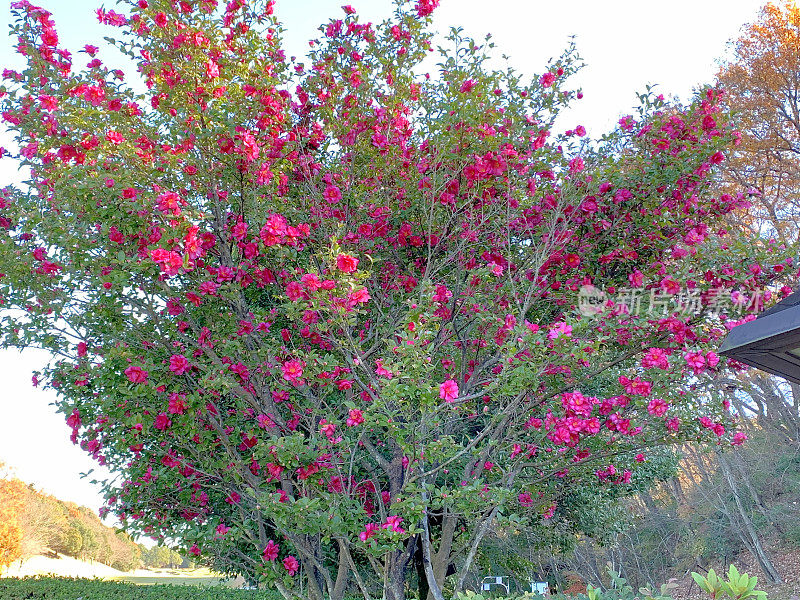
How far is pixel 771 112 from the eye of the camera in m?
13.8

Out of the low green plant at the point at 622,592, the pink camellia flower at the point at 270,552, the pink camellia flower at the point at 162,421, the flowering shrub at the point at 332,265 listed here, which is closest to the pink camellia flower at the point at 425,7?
the flowering shrub at the point at 332,265

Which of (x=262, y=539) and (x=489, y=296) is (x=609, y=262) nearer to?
(x=489, y=296)

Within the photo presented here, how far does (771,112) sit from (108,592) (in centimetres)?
1520

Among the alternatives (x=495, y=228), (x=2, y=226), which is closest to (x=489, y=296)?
(x=495, y=228)

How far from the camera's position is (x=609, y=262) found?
17.7 feet

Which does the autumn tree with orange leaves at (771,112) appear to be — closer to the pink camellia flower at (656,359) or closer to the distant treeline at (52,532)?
the pink camellia flower at (656,359)

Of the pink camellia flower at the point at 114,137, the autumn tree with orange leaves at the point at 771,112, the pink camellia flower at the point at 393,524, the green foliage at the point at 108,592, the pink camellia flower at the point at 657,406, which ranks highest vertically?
the autumn tree with orange leaves at the point at 771,112

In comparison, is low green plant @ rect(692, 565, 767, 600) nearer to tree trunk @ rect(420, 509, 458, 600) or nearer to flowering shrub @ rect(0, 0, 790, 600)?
flowering shrub @ rect(0, 0, 790, 600)

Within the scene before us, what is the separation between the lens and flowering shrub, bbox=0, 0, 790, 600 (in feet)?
15.4

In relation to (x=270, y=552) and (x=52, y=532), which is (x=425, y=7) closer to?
(x=270, y=552)

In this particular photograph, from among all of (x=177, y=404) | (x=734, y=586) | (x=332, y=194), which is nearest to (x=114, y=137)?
(x=332, y=194)

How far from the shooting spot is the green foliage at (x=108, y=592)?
8930 mm

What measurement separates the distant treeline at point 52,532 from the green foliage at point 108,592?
695 mm

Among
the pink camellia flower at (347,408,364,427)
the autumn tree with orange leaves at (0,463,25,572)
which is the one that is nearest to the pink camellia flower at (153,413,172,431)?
the pink camellia flower at (347,408,364,427)
